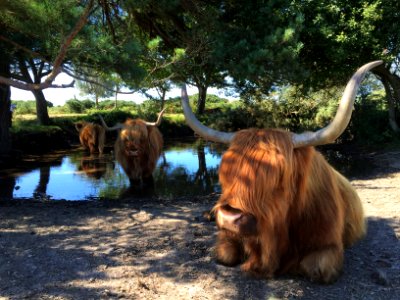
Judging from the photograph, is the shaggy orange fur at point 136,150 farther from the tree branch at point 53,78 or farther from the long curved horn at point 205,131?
the long curved horn at point 205,131

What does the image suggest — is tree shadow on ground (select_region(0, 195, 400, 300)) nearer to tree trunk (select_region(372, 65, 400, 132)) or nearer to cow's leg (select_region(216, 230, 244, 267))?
cow's leg (select_region(216, 230, 244, 267))

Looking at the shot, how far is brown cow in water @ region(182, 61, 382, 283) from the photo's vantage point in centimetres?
221

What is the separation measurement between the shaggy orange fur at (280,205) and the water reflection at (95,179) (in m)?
4.04

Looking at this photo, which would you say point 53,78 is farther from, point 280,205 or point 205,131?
point 280,205

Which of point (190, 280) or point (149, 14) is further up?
point (149, 14)

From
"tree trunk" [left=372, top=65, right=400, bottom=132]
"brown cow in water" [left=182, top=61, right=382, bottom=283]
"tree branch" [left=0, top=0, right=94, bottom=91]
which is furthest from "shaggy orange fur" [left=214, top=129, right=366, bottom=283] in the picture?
"tree trunk" [left=372, top=65, right=400, bottom=132]

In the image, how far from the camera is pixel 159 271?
2.88 m

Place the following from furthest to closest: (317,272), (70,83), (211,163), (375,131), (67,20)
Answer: (375,131), (211,163), (67,20), (70,83), (317,272)

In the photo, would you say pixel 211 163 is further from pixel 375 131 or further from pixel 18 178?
pixel 375 131

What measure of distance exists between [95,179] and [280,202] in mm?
6219

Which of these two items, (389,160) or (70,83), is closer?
(70,83)

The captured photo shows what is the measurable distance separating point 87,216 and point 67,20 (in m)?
2.26

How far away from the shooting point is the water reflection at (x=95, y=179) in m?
6.58

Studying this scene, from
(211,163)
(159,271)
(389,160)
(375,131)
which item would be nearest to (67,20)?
(159,271)
